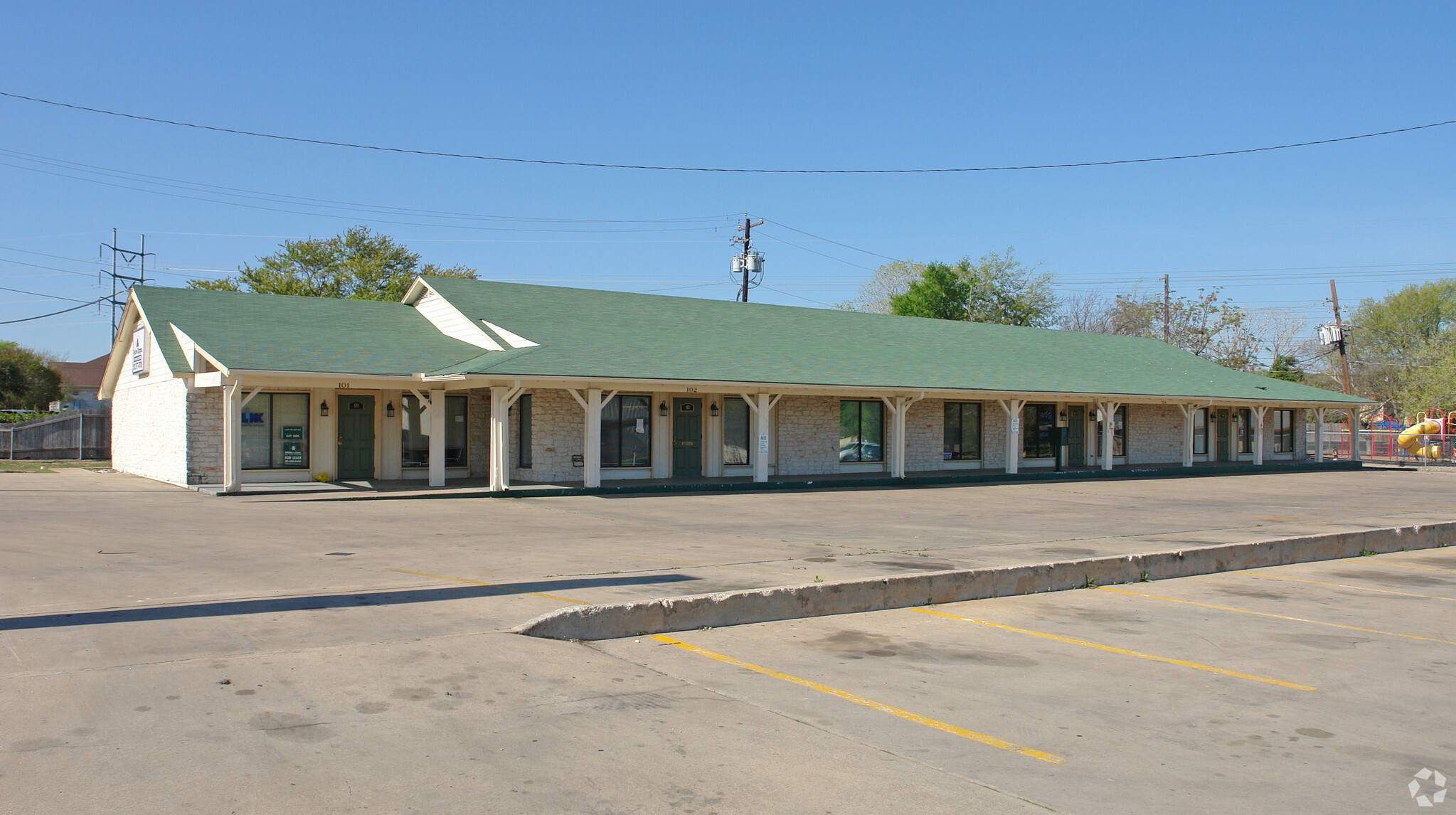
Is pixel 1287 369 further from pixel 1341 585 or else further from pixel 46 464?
→ pixel 46 464

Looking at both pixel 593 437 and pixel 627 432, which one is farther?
pixel 627 432

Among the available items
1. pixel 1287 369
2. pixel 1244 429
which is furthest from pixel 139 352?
pixel 1287 369

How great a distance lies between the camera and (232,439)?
66.5 feet

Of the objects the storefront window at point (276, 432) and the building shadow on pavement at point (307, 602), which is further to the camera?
the storefront window at point (276, 432)

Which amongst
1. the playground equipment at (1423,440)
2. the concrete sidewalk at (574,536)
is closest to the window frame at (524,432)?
the concrete sidewalk at (574,536)

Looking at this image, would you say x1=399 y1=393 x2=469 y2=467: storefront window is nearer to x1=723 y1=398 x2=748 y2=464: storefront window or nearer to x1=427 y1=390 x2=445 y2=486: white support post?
x1=427 y1=390 x2=445 y2=486: white support post

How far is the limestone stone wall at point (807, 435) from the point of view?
27141 mm

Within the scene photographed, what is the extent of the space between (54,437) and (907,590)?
35329 millimetres

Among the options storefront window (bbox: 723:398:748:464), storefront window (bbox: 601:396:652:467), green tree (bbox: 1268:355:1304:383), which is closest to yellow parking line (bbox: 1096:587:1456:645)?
storefront window (bbox: 601:396:652:467)

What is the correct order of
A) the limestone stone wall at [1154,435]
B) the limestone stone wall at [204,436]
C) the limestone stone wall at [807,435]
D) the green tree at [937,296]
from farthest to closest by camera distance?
1. the green tree at [937,296]
2. the limestone stone wall at [1154,435]
3. the limestone stone wall at [807,435]
4. the limestone stone wall at [204,436]

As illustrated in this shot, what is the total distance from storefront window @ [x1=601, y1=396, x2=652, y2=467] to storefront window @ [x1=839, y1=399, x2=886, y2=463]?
5828 millimetres

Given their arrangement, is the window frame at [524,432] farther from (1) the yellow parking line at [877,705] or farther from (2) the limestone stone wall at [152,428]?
(1) the yellow parking line at [877,705]

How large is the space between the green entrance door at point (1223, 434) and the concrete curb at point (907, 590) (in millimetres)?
24513

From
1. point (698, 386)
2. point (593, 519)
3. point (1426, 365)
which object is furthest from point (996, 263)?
point (593, 519)
